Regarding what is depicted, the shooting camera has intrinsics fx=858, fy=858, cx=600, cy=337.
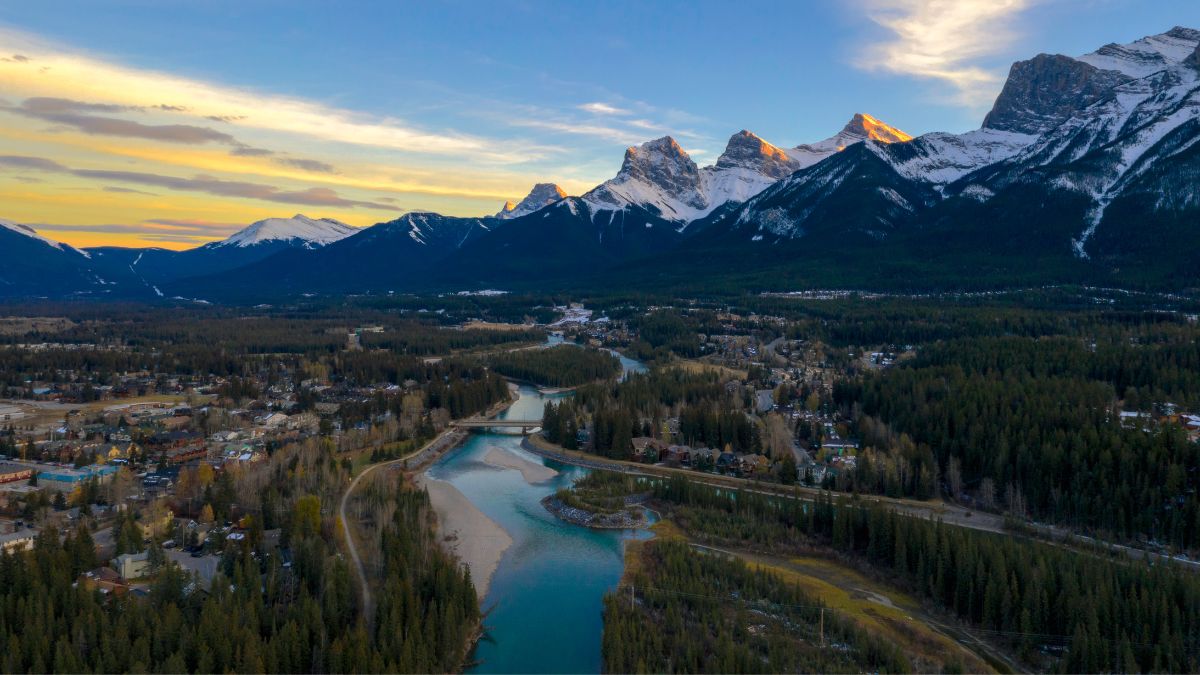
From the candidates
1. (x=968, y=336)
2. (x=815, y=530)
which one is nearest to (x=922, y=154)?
(x=968, y=336)

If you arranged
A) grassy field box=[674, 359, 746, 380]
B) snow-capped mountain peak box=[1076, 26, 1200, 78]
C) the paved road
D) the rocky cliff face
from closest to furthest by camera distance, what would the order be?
the paved road → grassy field box=[674, 359, 746, 380] → snow-capped mountain peak box=[1076, 26, 1200, 78] → the rocky cliff face

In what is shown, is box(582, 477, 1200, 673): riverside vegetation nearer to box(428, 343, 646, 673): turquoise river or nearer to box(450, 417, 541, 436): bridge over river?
box(428, 343, 646, 673): turquoise river

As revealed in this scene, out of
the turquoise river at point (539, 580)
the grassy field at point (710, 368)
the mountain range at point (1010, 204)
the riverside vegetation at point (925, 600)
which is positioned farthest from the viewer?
the mountain range at point (1010, 204)

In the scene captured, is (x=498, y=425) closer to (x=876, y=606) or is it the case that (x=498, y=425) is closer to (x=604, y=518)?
(x=604, y=518)

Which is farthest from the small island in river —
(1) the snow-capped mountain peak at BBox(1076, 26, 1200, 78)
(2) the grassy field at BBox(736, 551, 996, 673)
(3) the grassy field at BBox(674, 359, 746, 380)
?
(1) the snow-capped mountain peak at BBox(1076, 26, 1200, 78)

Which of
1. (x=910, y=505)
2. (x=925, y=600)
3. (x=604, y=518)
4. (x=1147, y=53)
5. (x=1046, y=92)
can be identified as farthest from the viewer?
(x=1046, y=92)

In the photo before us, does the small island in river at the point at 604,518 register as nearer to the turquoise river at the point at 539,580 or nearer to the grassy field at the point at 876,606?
the turquoise river at the point at 539,580

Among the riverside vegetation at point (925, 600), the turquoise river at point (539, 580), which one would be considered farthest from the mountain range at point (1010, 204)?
the turquoise river at point (539, 580)

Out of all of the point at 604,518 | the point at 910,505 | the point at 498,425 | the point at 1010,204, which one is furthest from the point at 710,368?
the point at 1010,204
